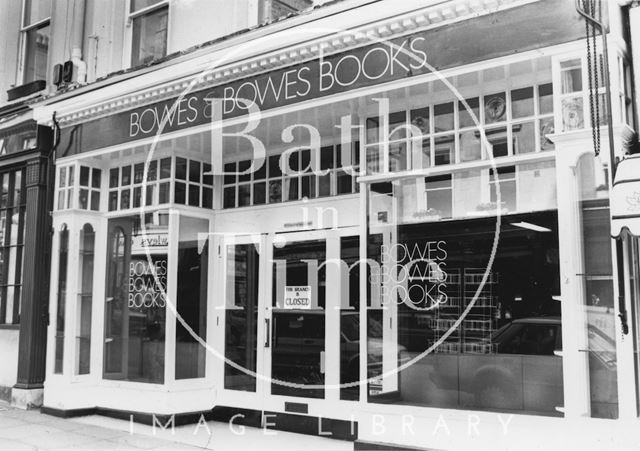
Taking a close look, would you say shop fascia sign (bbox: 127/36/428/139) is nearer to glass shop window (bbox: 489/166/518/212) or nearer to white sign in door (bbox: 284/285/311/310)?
glass shop window (bbox: 489/166/518/212)

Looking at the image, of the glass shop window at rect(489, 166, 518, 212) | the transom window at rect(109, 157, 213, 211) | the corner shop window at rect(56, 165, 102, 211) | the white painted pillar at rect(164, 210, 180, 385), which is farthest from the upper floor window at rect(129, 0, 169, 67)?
the glass shop window at rect(489, 166, 518, 212)

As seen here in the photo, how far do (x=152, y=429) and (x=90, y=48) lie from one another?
5.81 meters

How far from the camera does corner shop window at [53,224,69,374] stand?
9.26 m

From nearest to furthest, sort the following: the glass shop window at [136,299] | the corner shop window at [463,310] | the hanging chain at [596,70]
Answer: the hanging chain at [596,70]
the corner shop window at [463,310]
the glass shop window at [136,299]

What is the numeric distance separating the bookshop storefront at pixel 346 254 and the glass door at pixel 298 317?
2 cm

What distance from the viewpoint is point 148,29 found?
382 inches

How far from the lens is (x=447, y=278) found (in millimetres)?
6422

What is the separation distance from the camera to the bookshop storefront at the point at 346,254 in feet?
18.4

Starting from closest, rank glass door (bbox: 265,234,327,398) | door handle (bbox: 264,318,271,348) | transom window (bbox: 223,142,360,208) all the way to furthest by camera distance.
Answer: glass door (bbox: 265,234,327,398) → transom window (bbox: 223,142,360,208) → door handle (bbox: 264,318,271,348)

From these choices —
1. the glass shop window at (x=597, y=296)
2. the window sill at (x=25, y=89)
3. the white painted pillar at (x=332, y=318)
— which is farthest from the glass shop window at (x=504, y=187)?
the window sill at (x=25, y=89)

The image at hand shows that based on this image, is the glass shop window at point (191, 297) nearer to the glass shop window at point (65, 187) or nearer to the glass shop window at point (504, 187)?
the glass shop window at point (65, 187)

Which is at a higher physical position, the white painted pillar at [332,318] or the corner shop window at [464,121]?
the corner shop window at [464,121]

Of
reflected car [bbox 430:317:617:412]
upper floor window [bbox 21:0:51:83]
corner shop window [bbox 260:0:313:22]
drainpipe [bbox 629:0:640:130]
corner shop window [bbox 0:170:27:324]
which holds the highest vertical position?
upper floor window [bbox 21:0:51:83]

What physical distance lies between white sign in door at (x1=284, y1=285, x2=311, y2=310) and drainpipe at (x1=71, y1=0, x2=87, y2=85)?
482cm
